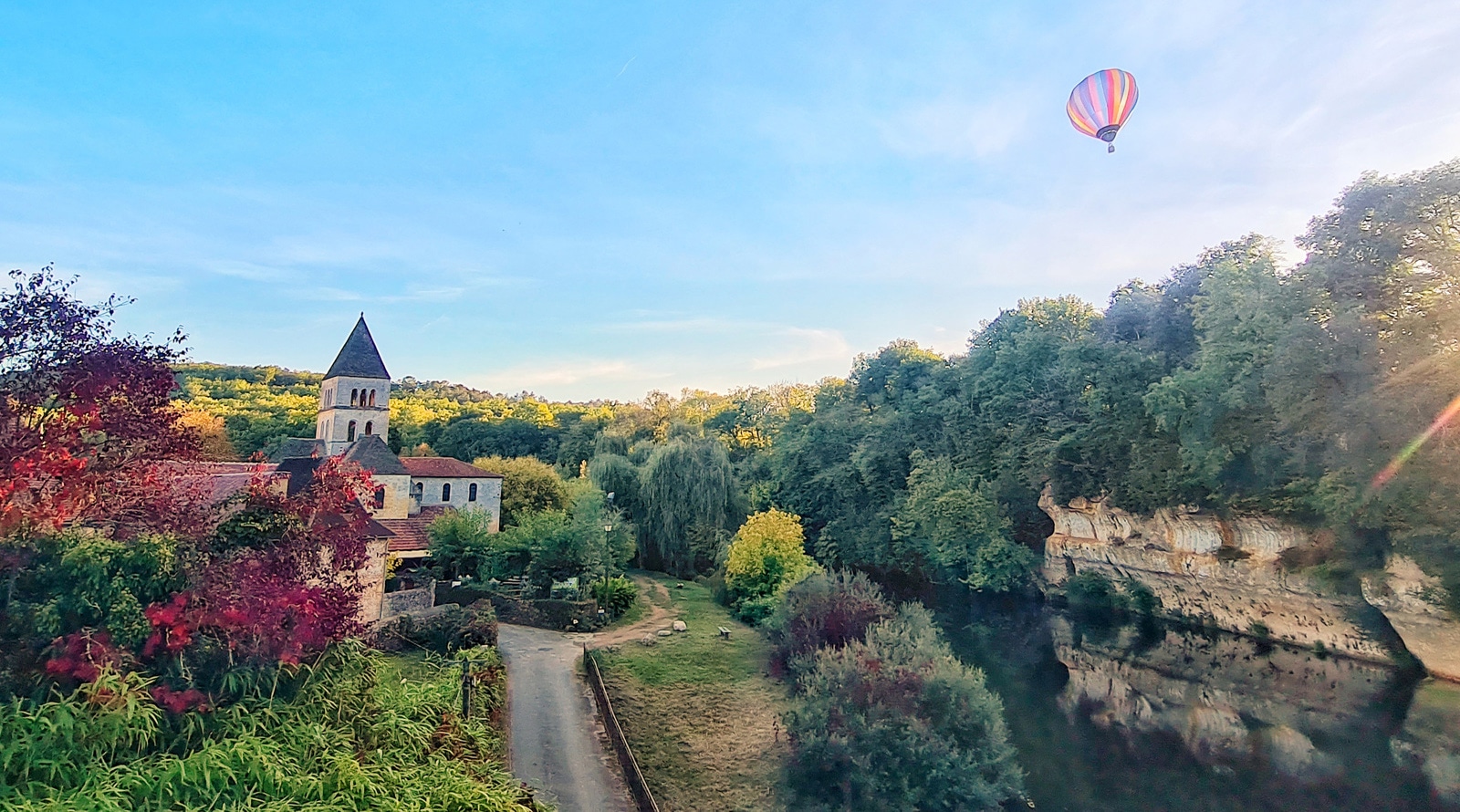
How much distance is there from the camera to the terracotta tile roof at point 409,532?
26.0 metres

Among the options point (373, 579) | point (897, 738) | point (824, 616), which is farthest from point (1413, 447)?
point (373, 579)

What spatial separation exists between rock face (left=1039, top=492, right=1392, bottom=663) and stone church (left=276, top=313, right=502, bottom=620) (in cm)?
2461

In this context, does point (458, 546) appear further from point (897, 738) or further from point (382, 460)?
point (897, 738)

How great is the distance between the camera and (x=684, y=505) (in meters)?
33.4

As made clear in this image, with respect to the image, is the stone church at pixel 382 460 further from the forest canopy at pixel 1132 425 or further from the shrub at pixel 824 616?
the shrub at pixel 824 616

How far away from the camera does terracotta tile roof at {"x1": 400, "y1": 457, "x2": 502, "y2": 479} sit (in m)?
30.5

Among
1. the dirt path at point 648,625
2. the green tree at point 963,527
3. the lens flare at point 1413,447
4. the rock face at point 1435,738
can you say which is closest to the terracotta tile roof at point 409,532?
the dirt path at point 648,625

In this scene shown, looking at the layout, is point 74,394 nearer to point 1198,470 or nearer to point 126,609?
point 126,609

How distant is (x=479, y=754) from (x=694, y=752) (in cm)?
498

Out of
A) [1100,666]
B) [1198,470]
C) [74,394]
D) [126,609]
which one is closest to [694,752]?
[126,609]

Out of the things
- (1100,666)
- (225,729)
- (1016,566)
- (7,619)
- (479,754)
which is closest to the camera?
(7,619)

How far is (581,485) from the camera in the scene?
1307 inches

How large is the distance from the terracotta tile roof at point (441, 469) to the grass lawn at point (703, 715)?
12.6m

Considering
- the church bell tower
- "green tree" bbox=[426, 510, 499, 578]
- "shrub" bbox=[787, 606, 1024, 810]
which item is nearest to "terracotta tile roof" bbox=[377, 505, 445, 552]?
"green tree" bbox=[426, 510, 499, 578]
